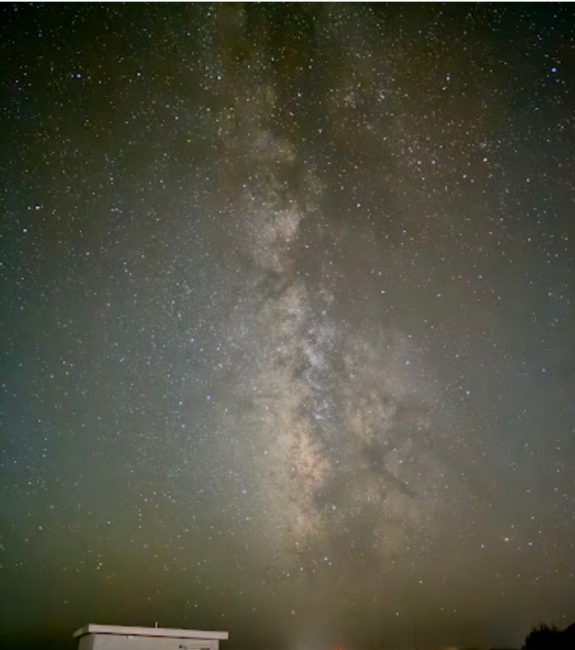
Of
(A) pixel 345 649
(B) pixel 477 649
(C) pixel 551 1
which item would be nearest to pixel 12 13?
(C) pixel 551 1

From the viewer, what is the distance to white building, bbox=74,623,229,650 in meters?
11.2

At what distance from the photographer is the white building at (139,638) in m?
11.2

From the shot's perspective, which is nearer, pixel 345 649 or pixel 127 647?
pixel 127 647

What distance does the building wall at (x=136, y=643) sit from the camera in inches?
438

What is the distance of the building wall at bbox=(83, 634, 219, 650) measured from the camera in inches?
438

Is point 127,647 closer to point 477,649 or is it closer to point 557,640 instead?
point 557,640

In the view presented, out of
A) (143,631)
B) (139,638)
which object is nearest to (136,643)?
(139,638)

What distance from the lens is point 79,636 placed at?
1184 centimetres

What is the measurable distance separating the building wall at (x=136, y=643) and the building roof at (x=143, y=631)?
0.05 meters

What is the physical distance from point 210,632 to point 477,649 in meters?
37.9

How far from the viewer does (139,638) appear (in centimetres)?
1138

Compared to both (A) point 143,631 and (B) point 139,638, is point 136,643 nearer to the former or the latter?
(B) point 139,638

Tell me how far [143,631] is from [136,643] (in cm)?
21

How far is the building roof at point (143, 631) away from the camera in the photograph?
11188 mm
